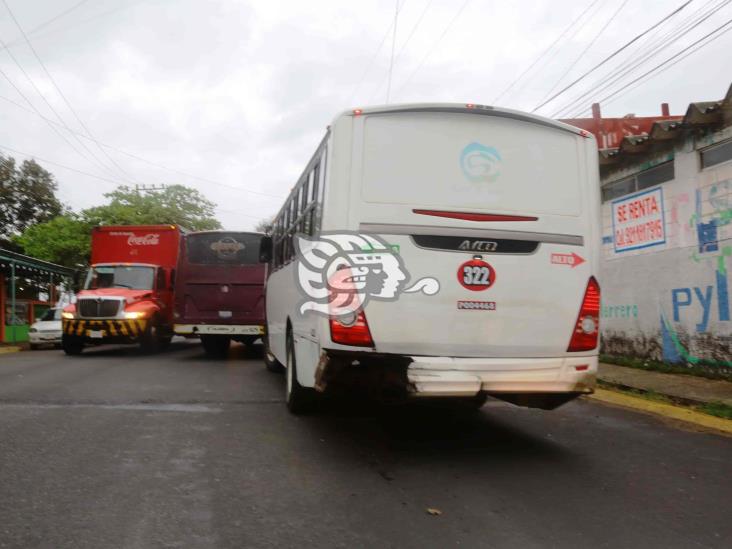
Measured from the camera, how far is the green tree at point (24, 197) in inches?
1302

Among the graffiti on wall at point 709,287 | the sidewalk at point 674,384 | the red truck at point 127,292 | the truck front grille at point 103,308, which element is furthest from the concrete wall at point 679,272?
the truck front grille at point 103,308

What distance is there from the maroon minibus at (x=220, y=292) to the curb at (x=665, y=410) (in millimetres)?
7382

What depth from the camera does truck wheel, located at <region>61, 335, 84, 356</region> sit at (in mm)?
14788

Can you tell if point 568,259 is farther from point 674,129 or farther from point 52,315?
point 52,315

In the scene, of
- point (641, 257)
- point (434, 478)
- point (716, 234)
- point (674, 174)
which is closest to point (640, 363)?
point (641, 257)

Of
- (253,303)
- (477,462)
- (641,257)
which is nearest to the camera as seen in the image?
(477,462)

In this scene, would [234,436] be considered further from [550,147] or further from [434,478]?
[550,147]

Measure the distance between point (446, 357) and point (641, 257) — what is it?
758 cm

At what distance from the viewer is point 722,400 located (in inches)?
284

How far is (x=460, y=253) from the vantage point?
4719 millimetres

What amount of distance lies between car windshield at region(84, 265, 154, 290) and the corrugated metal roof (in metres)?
11.1

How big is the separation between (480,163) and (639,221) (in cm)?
723

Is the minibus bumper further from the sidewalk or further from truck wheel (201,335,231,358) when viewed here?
the sidewalk

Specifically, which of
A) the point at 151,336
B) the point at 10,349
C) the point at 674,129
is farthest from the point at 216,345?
the point at 674,129
